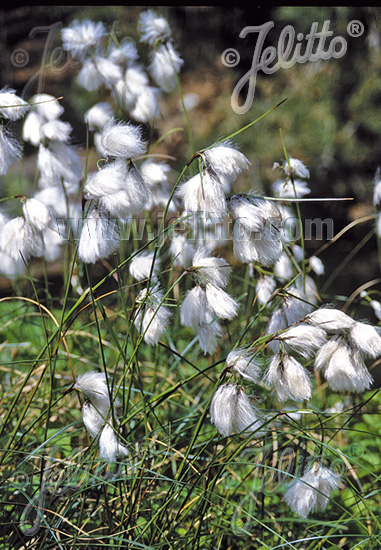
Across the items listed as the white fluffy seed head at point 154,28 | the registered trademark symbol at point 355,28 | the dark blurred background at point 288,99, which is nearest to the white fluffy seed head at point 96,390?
the white fluffy seed head at point 154,28

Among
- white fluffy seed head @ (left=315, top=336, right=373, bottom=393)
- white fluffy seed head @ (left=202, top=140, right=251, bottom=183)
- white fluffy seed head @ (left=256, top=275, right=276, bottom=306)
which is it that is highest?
white fluffy seed head @ (left=202, top=140, right=251, bottom=183)

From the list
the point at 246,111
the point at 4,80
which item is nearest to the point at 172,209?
the point at 246,111

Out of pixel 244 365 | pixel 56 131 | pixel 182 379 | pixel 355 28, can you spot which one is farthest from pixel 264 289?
pixel 355 28

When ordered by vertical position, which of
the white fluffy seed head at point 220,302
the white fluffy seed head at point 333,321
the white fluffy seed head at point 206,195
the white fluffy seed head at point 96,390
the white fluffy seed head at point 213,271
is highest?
the white fluffy seed head at point 206,195

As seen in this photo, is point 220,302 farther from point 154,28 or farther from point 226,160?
point 154,28

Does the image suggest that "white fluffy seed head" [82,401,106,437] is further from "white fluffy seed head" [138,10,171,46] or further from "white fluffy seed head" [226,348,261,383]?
"white fluffy seed head" [138,10,171,46]

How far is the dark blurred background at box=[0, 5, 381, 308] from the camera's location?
2775 millimetres

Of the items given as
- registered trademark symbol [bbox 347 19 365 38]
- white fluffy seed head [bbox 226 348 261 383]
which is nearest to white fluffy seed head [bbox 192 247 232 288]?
white fluffy seed head [bbox 226 348 261 383]

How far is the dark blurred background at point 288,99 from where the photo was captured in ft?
9.11

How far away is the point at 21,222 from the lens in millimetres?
912

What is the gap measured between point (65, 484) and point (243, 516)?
1.13ft

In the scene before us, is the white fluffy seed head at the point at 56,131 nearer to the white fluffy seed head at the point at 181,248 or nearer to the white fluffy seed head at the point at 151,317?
the white fluffy seed head at the point at 181,248

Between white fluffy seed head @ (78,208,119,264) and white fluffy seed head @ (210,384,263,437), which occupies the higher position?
white fluffy seed head @ (78,208,119,264)

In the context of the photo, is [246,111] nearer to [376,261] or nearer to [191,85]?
[191,85]
